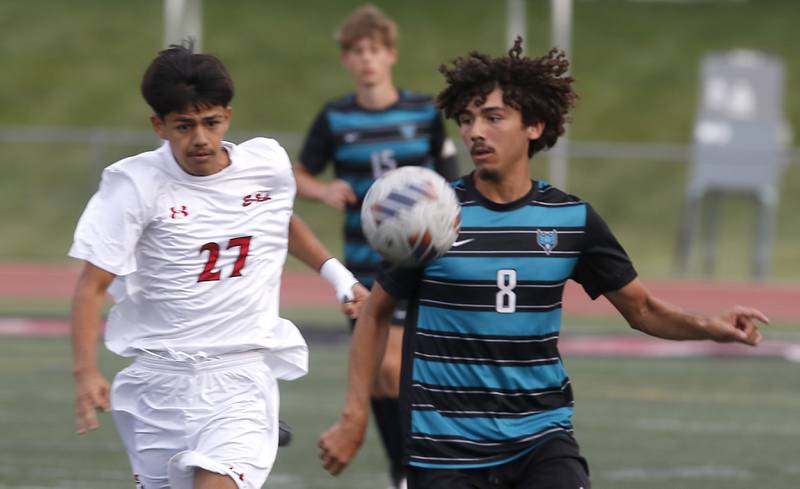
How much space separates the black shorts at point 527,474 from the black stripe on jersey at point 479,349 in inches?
10.7

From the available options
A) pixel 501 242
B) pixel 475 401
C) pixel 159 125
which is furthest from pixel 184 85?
pixel 475 401

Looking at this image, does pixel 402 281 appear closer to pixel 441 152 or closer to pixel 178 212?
pixel 178 212

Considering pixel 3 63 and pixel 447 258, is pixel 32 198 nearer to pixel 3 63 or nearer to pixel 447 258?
pixel 3 63

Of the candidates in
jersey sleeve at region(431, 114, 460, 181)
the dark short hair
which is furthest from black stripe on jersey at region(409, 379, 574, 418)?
jersey sleeve at region(431, 114, 460, 181)

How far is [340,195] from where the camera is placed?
8.02 meters

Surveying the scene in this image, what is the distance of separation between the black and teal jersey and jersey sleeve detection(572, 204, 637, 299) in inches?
119

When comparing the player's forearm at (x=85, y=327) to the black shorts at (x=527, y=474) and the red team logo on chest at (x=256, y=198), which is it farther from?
the black shorts at (x=527, y=474)

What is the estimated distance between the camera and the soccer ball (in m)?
4.82

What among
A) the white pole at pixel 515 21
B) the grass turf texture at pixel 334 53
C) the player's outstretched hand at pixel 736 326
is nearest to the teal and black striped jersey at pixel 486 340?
the player's outstretched hand at pixel 736 326

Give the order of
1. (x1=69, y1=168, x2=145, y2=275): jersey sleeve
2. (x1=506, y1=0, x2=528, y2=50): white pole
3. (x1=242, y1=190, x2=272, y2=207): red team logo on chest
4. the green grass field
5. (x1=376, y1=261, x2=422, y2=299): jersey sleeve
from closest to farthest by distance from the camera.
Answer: (x1=376, y1=261, x2=422, y2=299): jersey sleeve → (x1=69, y1=168, x2=145, y2=275): jersey sleeve → (x1=242, y1=190, x2=272, y2=207): red team logo on chest → the green grass field → (x1=506, y1=0, x2=528, y2=50): white pole

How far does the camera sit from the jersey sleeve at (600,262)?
204 inches

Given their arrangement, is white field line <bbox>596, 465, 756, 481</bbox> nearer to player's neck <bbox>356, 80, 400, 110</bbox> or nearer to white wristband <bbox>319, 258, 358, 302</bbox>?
player's neck <bbox>356, 80, 400, 110</bbox>

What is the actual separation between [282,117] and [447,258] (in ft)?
83.3

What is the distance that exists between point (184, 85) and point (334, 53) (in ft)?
91.9
